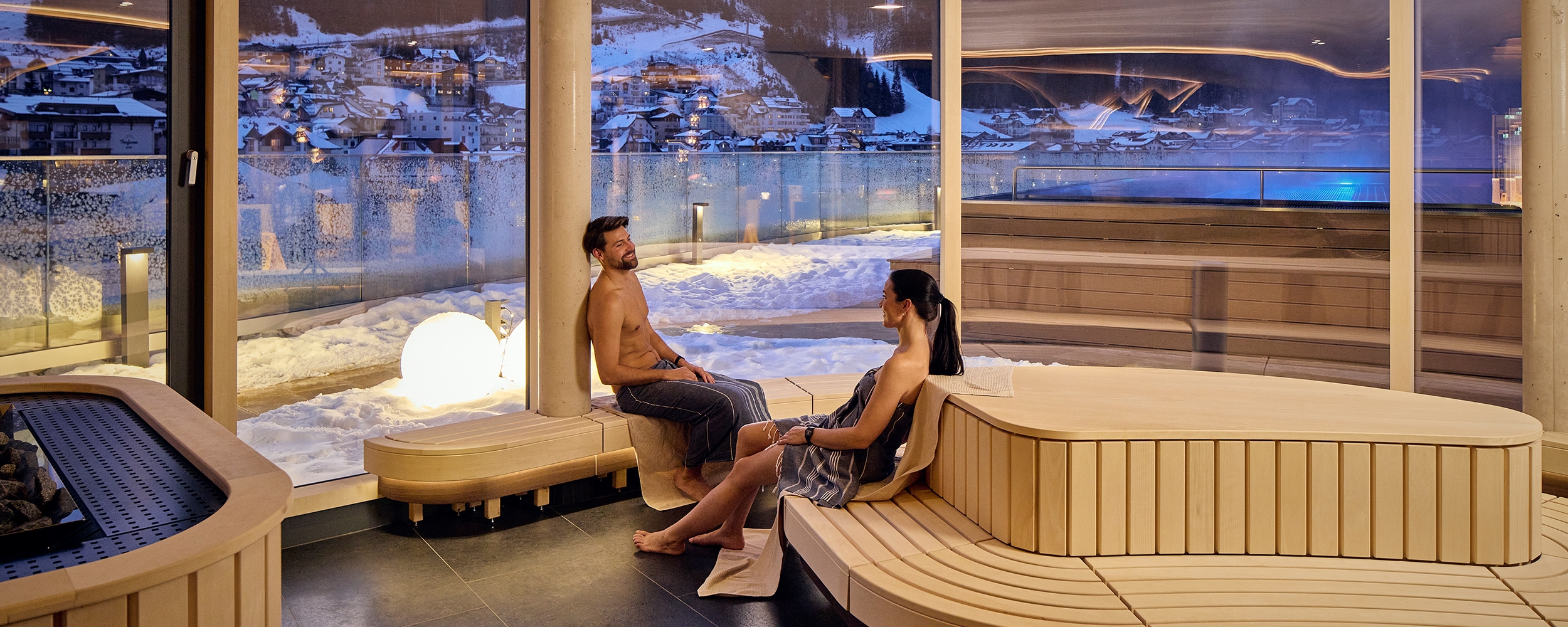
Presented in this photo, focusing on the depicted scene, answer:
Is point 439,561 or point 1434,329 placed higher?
point 1434,329

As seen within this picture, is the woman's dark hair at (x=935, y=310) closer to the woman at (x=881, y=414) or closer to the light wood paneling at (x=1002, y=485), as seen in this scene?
the woman at (x=881, y=414)

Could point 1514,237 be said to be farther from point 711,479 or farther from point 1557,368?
point 711,479

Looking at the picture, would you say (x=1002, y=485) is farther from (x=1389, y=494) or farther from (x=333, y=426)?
(x=333, y=426)

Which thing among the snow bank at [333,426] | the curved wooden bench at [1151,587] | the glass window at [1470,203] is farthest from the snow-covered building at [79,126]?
the glass window at [1470,203]

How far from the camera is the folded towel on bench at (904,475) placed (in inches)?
109

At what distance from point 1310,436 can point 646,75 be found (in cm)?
326

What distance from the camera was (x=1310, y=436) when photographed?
233cm

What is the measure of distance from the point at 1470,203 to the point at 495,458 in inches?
160

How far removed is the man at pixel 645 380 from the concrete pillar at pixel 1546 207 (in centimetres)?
283

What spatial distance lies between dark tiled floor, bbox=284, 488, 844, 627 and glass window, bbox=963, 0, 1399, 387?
2.29 meters

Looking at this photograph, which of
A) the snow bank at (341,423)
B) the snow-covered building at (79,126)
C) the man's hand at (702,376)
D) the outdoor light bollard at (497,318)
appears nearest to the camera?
the snow-covered building at (79,126)

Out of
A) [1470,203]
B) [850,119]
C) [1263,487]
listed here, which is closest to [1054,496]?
[1263,487]

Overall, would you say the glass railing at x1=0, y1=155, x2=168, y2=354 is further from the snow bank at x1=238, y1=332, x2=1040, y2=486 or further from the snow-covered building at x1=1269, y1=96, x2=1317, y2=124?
the snow-covered building at x1=1269, y1=96, x2=1317, y2=124

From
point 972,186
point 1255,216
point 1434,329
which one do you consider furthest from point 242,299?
point 1434,329
